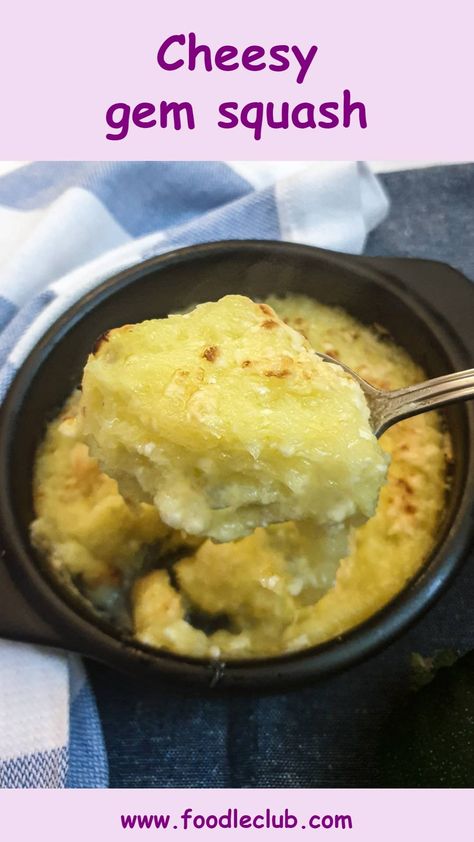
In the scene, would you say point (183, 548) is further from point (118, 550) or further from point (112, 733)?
point (112, 733)

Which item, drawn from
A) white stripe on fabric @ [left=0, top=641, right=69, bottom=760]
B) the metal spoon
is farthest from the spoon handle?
white stripe on fabric @ [left=0, top=641, right=69, bottom=760]

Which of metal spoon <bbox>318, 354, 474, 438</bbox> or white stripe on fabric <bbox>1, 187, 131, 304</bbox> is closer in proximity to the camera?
metal spoon <bbox>318, 354, 474, 438</bbox>
